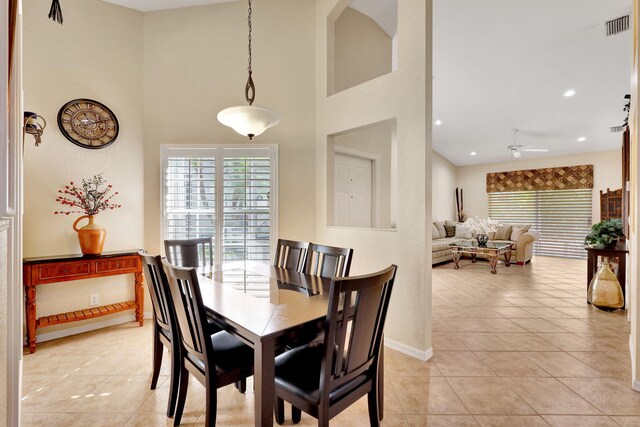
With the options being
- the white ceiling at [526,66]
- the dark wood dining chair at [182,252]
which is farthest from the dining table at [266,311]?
the white ceiling at [526,66]

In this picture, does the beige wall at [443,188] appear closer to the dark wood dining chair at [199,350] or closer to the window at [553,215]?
the window at [553,215]

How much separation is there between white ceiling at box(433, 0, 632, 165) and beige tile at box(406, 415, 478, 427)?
4172 millimetres

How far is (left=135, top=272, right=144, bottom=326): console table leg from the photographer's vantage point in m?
3.31

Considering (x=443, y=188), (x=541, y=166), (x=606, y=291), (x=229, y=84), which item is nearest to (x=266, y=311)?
(x=229, y=84)

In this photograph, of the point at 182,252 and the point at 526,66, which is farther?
the point at 526,66

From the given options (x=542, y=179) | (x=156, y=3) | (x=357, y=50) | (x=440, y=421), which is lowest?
(x=440, y=421)

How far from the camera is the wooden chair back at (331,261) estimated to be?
7.52ft

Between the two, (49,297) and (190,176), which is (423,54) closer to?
(190,176)

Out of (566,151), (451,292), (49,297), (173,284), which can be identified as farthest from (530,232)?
(49,297)

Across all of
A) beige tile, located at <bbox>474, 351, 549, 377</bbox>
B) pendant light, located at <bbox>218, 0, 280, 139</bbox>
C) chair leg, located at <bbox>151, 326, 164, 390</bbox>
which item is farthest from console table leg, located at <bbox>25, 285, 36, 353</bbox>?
beige tile, located at <bbox>474, 351, 549, 377</bbox>

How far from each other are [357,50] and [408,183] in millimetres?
2399

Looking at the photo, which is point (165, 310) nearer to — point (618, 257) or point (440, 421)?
point (440, 421)

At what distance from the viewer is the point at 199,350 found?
163 cm

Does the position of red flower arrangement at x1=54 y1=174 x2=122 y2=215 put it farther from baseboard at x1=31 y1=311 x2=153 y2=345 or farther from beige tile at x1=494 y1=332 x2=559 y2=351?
beige tile at x1=494 y1=332 x2=559 y2=351
